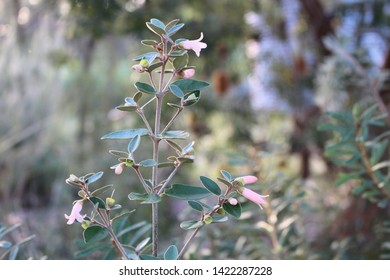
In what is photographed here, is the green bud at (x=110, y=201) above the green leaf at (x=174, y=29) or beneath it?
beneath

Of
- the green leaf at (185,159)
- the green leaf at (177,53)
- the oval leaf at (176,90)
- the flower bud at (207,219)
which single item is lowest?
the flower bud at (207,219)

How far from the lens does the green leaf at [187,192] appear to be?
0.48m

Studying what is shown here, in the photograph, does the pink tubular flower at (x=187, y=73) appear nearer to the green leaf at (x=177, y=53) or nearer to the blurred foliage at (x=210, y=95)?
the green leaf at (x=177, y=53)

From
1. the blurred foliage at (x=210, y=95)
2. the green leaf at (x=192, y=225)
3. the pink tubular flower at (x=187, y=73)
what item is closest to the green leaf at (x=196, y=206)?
the green leaf at (x=192, y=225)

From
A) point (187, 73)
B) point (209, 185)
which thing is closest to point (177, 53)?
point (187, 73)

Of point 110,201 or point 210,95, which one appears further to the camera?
point 210,95

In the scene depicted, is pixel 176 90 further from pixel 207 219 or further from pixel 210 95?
pixel 210 95

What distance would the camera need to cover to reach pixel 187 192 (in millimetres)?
486

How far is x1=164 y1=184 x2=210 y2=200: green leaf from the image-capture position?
48 cm

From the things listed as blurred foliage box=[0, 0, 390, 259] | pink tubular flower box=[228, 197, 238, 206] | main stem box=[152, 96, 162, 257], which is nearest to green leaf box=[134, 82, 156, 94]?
main stem box=[152, 96, 162, 257]

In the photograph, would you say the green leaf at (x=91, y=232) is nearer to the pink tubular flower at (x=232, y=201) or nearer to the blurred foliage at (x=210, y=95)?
the pink tubular flower at (x=232, y=201)

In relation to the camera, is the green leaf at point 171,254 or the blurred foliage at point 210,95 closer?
the green leaf at point 171,254

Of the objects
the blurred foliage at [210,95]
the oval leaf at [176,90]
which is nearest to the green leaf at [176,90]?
the oval leaf at [176,90]

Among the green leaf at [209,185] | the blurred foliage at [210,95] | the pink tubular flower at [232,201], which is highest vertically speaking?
the blurred foliage at [210,95]
